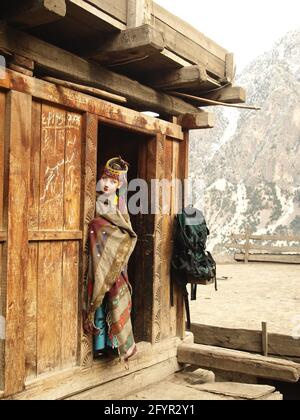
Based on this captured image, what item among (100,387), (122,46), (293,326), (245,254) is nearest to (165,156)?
(122,46)

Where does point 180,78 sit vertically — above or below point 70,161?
above

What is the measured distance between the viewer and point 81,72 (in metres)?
4.40

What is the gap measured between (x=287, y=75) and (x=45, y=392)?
318 ft

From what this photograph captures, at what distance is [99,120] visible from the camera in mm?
4582

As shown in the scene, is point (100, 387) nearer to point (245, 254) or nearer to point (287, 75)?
point (245, 254)

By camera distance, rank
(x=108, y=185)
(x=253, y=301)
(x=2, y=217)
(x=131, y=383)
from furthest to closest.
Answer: (x=253, y=301) → (x=131, y=383) → (x=108, y=185) → (x=2, y=217)

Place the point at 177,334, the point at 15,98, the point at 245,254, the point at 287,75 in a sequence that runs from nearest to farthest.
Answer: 1. the point at 15,98
2. the point at 177,334
3. the point at 245,254
4. the point at 287,75

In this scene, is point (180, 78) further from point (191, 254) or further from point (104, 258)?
point (104, 258)

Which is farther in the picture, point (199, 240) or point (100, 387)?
point (199, 240)

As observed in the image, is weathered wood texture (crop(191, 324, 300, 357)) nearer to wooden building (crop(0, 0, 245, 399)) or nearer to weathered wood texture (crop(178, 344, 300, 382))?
weathered wood texture (crop(178, 344, 300, 382))

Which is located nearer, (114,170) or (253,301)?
(114,170)

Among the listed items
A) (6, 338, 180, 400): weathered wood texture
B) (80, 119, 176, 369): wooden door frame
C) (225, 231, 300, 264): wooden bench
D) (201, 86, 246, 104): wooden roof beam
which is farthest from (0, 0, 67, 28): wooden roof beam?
(225, 231, 300, 264): wooden bench

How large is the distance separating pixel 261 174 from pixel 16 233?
79022 millimetres

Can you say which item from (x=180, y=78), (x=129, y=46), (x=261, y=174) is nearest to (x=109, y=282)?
(x=129, y=46)
